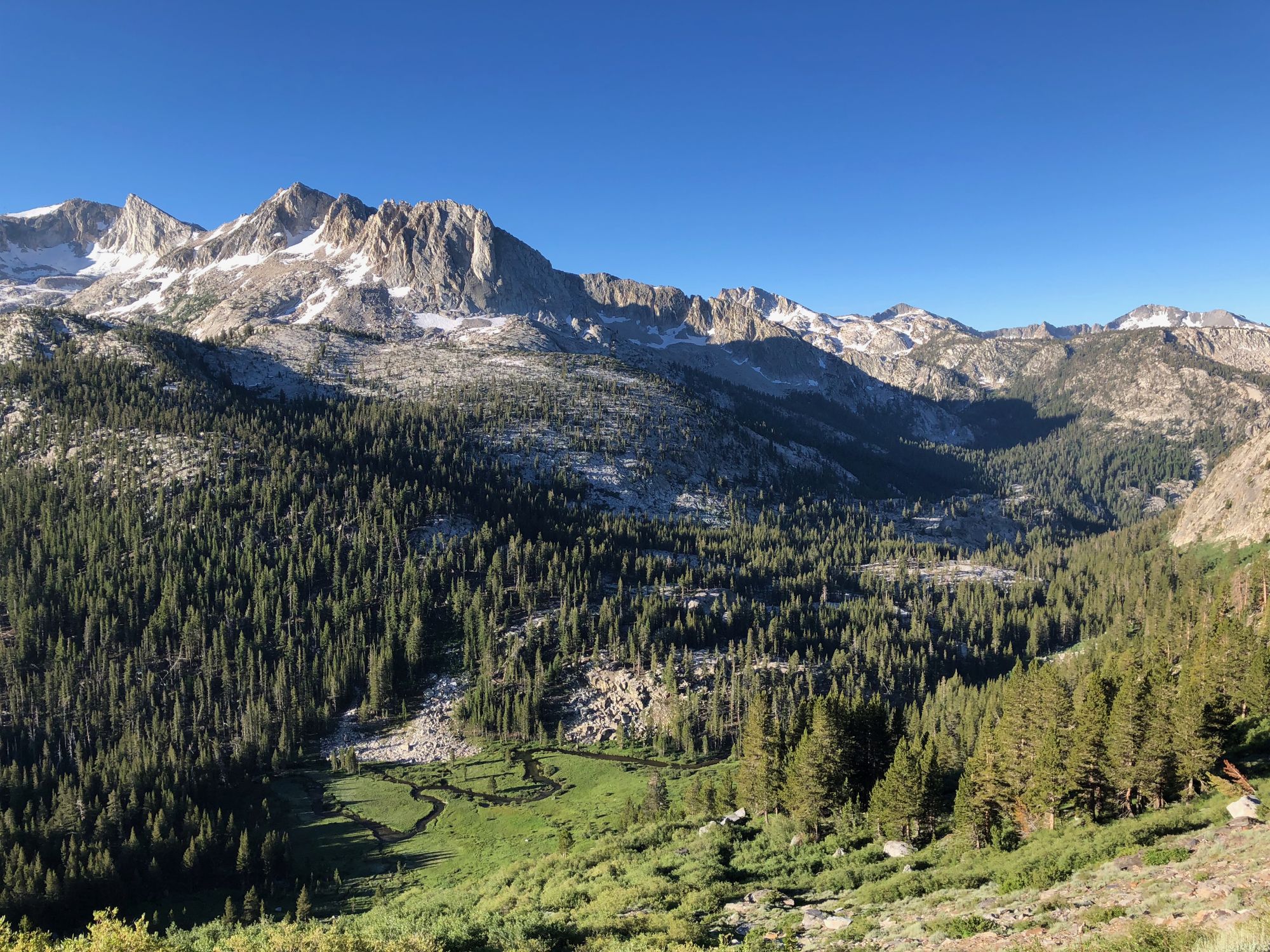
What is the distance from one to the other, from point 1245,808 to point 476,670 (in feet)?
434

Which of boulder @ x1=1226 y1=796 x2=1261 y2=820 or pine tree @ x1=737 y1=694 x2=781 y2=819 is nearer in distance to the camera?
boulder @ x1=1226 y1=796 x2=1261 y2=820

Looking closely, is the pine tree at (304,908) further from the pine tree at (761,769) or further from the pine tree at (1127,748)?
the pine tree at (1127,748)

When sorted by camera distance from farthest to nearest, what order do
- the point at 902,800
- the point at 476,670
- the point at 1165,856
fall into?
the point at 476,670 < the point at 902,800 < the point at 1165,856

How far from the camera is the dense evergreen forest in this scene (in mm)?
62906

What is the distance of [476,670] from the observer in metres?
152

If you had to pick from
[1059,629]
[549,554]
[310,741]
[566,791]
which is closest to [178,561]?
[310,741]

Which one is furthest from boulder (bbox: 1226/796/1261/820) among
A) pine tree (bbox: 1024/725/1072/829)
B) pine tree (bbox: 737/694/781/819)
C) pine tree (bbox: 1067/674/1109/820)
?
pine tree (bbox: 737/694/781/819)

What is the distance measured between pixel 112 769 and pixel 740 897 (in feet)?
362

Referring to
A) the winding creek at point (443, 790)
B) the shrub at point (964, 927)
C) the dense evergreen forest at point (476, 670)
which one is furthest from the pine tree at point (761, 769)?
the winding creek at point (443, 790)

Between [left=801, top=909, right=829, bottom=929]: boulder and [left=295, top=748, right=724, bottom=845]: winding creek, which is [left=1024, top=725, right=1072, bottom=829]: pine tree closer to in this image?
[left=801, top=909, right=829, bottom=929]: boulder

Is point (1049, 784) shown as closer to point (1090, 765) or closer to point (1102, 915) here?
point (1090, 765)

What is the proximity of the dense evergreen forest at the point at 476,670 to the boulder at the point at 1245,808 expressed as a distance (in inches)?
293

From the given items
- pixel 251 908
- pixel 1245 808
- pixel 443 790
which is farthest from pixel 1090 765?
pixel 443 790

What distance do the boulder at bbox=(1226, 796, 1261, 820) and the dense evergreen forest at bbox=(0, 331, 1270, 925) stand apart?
293 inches
